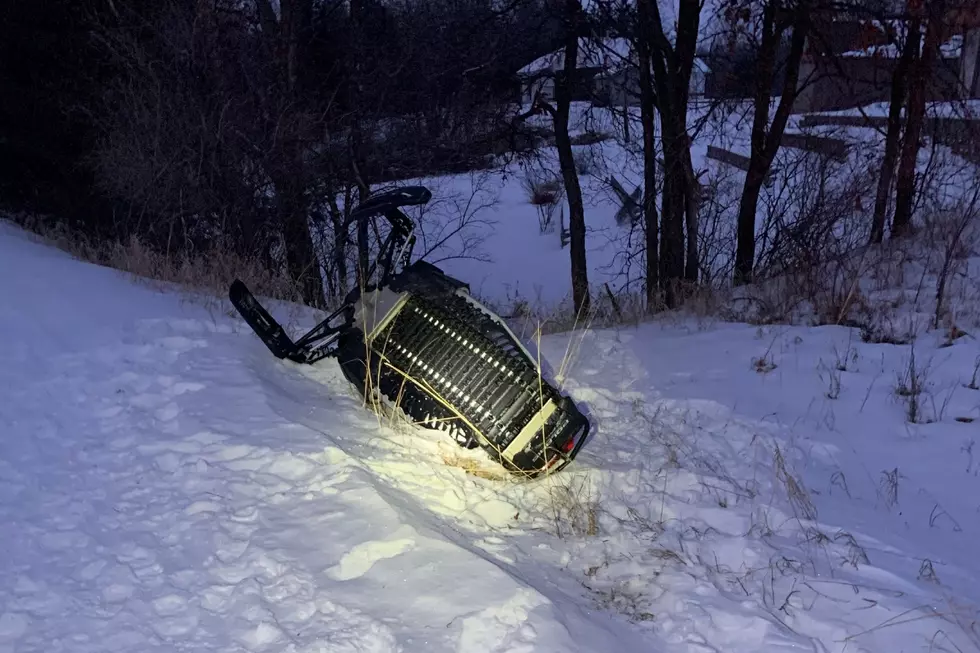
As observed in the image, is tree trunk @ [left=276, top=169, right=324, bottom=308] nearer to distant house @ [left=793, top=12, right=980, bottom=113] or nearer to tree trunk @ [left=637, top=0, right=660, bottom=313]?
tree trunk @ [left=637, top=0, right=660, bottom=313]

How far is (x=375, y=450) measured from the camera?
3.18 meters

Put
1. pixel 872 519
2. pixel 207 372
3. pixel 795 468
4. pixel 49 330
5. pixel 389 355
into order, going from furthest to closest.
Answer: pixel 49 330 → pixel 207 372 → pixel 389 355 → pixel 795 468 → pixel 872 519

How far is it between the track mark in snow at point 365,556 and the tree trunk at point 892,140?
22.8ft

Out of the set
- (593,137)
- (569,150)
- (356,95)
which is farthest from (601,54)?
→ (356,95)

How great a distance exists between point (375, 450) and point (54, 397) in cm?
154

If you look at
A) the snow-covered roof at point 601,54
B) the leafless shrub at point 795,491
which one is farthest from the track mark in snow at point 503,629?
the snow-covered roof at point 601,54

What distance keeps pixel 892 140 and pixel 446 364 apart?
722 centimetres

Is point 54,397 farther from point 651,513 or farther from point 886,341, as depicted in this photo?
point 886,341

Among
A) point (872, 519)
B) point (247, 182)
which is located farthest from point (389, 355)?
point (247, 182)

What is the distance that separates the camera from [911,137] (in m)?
7.65

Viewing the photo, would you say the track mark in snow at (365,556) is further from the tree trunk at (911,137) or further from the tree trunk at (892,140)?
the tree trunk at (911,137)

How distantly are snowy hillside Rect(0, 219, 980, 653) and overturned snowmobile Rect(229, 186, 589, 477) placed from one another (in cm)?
16

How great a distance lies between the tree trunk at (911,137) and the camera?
24.7ft

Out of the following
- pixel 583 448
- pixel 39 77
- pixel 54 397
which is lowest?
pixel 583 448
